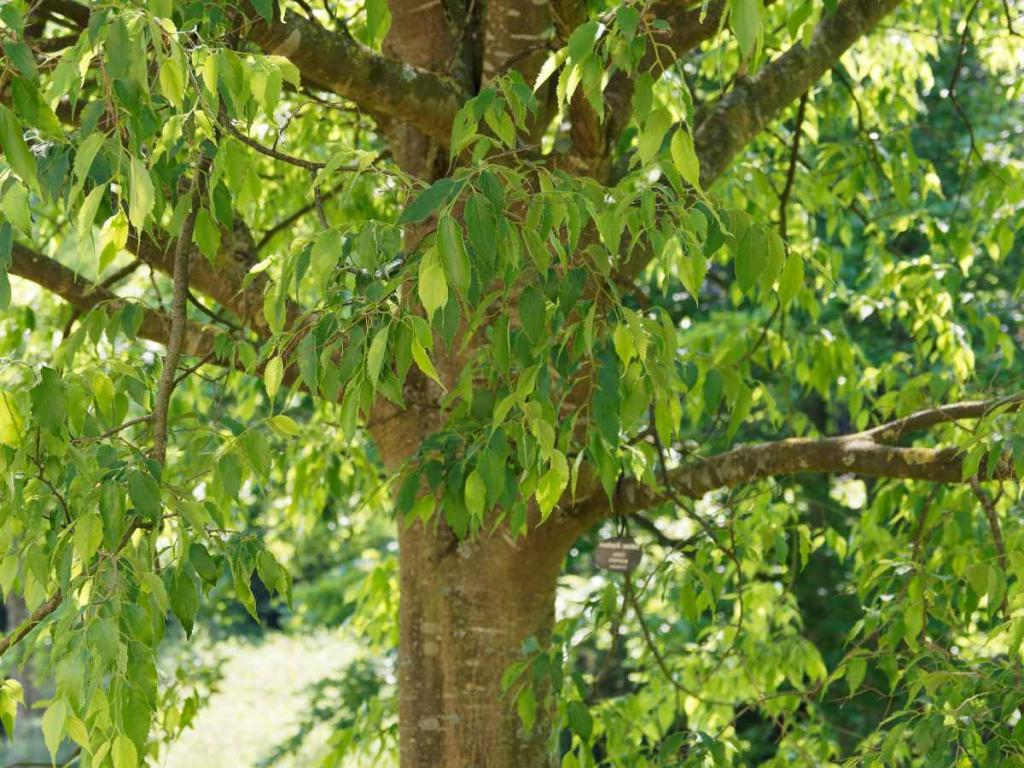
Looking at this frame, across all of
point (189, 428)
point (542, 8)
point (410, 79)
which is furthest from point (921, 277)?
point (189, 428)

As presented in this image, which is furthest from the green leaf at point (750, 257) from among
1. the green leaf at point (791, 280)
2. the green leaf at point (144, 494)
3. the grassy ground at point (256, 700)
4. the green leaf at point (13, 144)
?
the grassy ground at point (256, 700)

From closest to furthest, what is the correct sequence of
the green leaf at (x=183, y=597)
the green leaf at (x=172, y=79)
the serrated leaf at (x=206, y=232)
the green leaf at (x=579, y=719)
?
the green leaf at (x=172, y=79) → the green leaf at (x=183, y=597) → the serrated leaf at (x=206, y=232) → the green leaf at (x=579, y=719)

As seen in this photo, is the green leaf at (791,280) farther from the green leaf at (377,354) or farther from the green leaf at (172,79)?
the green leaf at (172,79)

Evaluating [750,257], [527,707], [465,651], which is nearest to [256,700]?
[465,651]

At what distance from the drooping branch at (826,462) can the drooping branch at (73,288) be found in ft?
3.00

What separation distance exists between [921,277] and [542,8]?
1585mm

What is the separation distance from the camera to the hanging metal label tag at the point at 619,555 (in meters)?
2.81

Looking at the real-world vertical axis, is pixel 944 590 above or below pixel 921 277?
below

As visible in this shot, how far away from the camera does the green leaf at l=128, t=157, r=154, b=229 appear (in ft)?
4.94

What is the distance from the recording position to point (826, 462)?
110 inches

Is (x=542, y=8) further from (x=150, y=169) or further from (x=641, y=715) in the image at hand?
(x=641, y=715)

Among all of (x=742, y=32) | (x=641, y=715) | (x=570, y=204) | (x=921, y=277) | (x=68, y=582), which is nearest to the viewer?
(x=742, y=32)

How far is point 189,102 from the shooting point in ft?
7.06

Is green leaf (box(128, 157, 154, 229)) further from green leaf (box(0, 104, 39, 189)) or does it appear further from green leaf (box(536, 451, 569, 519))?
green leaf (box(536, 451, 569, 519))
